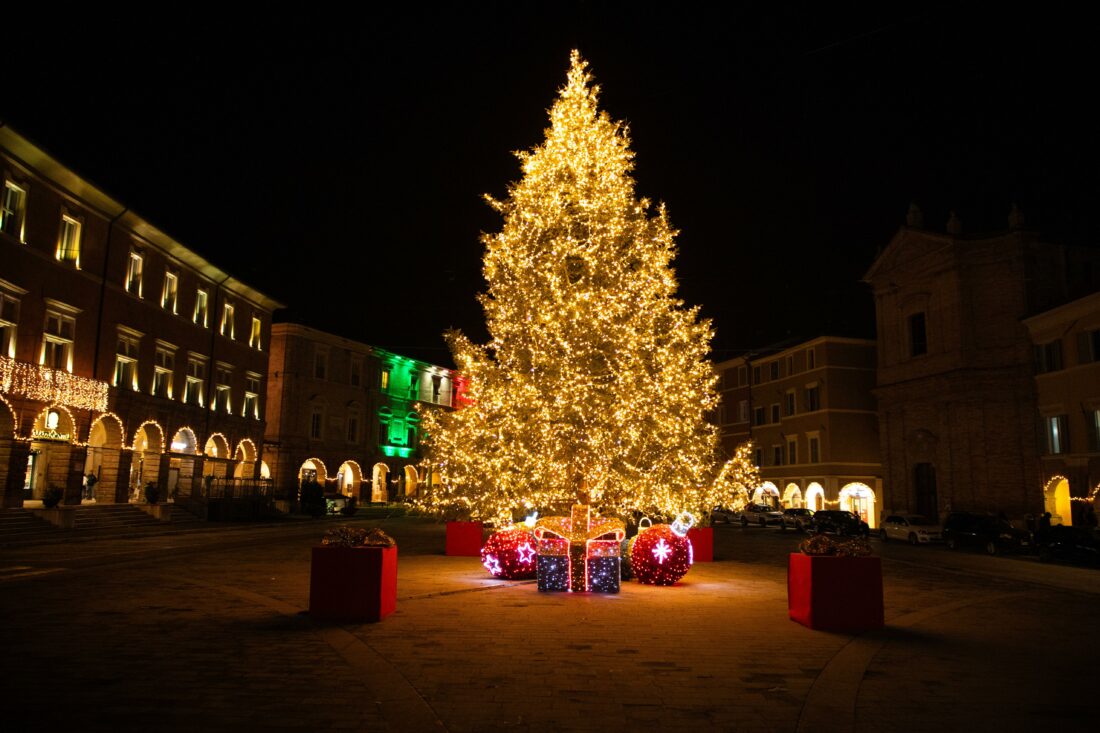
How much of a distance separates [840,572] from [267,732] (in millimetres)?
7758

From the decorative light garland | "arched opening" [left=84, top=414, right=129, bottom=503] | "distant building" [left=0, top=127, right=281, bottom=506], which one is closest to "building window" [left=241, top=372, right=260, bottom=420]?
"distant building" [left=0, top=127, right=281, bottom=506]

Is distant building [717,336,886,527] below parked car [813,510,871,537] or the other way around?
the other way around

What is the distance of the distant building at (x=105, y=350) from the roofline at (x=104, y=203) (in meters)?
0.06

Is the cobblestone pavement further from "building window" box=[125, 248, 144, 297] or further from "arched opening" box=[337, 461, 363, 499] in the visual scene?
"arched opening" box=[337, 461, 363, 499]

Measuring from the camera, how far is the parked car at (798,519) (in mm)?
41781

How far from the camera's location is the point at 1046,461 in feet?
115

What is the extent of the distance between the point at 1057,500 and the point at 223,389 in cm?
4078

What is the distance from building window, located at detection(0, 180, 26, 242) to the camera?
25578 mm

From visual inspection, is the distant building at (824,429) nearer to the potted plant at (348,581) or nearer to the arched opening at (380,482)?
the arched opening at (380,482)

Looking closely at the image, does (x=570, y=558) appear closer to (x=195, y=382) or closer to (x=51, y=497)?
(x=51, y=497)

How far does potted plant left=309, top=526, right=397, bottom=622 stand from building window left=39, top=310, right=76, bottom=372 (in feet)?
72.8

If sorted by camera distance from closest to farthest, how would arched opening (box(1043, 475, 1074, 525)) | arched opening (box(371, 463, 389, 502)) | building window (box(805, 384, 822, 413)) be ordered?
arched opening (box(1043, 475, 1074, 525)) < building window (box(805, 384, 822, 413)) < arched opening (box(371, 463, 389, 502))

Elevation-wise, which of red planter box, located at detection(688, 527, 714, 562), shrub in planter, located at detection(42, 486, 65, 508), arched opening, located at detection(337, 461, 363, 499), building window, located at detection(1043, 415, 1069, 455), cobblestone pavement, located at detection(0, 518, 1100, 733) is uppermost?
building window, located at detection(1043, 415, 1069, 455)

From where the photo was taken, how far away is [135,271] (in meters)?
34.4
